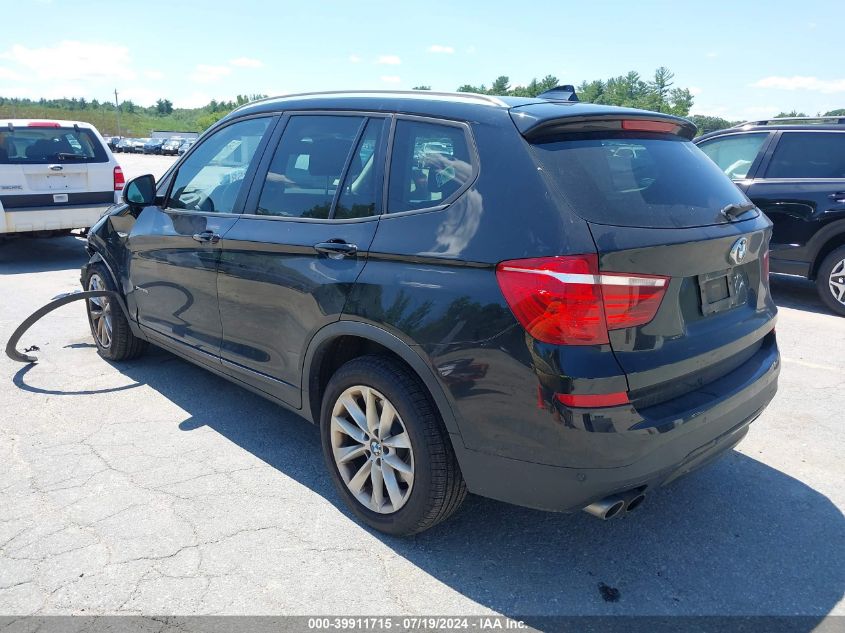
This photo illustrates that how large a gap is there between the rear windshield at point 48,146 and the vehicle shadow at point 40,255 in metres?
1.39

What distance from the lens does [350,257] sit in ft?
9.46

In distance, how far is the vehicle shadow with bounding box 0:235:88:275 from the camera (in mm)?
9008

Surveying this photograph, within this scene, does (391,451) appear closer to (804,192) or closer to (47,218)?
(804,192)

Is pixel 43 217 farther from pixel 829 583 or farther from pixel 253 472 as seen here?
pixel 829 583

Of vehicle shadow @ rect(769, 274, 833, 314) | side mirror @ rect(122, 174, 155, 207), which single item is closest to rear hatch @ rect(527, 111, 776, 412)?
side mirror @ rect(122, 174, 155, 207)

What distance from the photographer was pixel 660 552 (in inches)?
112

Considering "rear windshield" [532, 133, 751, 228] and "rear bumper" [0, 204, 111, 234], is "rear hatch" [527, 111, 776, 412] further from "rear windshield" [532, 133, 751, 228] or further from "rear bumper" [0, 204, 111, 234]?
"rear bumper" [0, 204, 111, 234]

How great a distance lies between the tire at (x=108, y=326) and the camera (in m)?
4.92

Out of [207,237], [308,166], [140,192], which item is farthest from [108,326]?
[308,166]

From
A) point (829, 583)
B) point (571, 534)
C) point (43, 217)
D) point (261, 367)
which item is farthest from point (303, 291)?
point (43, 217)

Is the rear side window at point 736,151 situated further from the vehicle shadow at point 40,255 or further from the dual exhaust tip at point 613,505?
the vehicle shadow at point 40,255

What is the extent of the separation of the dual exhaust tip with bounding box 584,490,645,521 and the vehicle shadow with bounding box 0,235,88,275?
28.2 ft

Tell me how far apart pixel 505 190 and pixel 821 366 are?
402 centimetres

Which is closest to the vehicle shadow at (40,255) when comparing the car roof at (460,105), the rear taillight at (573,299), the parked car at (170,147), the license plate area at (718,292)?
the car roof at (460,105)
